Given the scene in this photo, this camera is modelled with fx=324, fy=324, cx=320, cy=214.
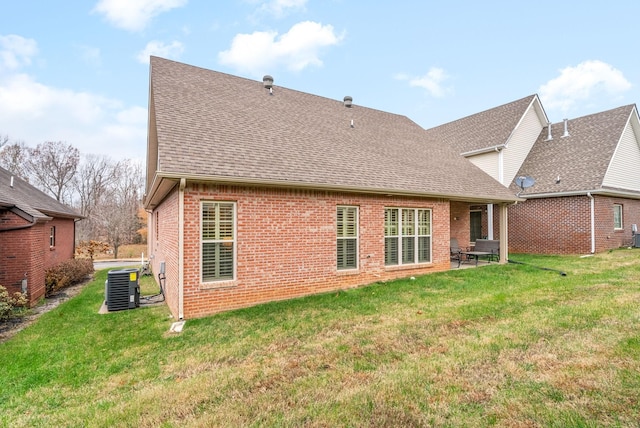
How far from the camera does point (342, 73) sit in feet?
67.7

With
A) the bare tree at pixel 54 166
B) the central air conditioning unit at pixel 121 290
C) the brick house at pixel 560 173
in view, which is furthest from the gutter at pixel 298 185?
the bare tree at pixel 54 166

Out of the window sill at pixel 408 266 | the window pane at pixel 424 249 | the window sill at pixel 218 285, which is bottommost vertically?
the window sill at pixel 408 266

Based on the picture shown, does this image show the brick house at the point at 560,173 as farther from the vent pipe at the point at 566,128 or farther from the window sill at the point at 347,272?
the window sill at the point at 347,272

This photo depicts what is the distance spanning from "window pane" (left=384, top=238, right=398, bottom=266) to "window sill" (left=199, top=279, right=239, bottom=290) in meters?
4.49

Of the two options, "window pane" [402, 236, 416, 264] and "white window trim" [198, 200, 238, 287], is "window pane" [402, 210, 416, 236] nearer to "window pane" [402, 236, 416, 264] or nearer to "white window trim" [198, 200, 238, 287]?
"window pane" [402, 236, 416, 264]

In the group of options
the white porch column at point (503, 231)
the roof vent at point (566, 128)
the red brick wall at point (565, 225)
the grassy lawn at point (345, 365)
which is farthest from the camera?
the roof vent at point (566, 128)

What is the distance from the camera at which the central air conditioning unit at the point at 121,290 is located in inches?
302

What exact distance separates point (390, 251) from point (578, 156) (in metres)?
13.2

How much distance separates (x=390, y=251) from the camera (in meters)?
9.56

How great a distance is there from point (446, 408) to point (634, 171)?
20.4 metres

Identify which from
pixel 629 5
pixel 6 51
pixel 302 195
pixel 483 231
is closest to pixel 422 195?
pixel 302 195

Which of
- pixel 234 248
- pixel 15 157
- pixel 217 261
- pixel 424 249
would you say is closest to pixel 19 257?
pixel 217 261

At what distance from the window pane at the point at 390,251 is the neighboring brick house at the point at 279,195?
30mm

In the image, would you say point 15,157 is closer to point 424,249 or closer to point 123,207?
point 123,207
